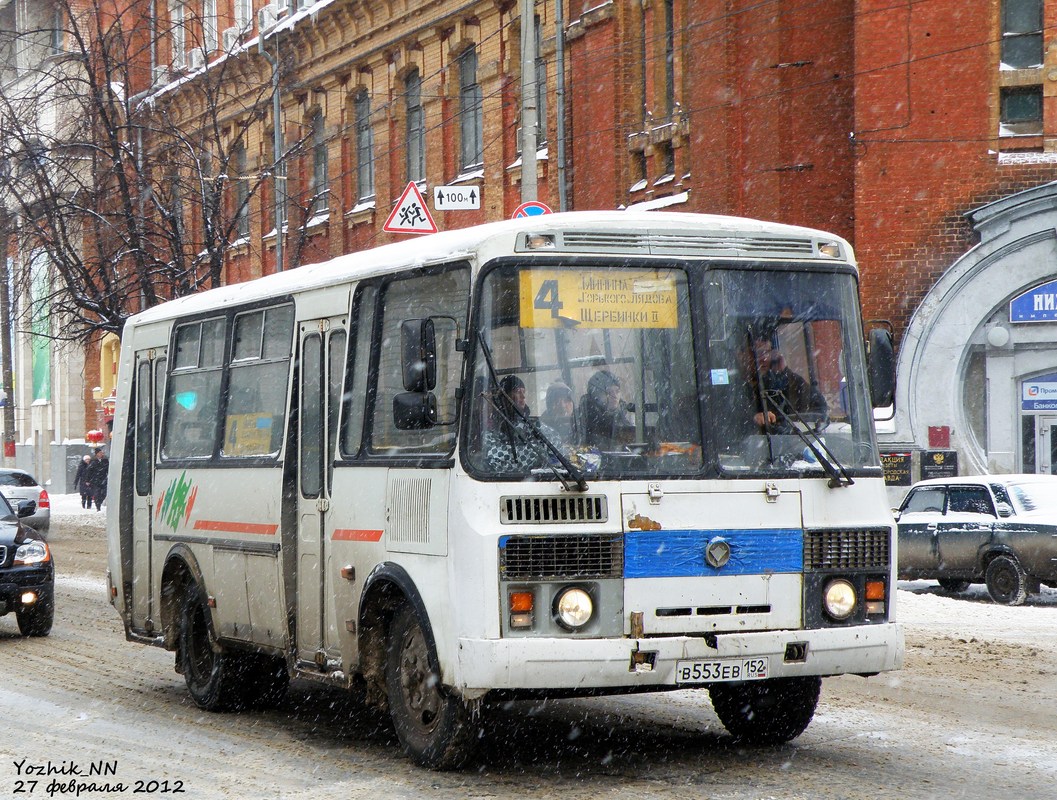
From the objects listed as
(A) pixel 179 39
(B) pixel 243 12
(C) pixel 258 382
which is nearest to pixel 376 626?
(C) pixel 258 382

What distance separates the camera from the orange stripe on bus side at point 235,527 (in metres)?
10.7

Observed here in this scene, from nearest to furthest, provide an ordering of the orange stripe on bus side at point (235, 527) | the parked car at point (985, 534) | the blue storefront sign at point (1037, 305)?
1. the orange stripe on bus side at point (235, 527)
2. the parked car at point (985, 534)
3. the blue storefront sign at point (1037, 305)

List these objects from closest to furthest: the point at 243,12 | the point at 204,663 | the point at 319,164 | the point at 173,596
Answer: the point at 204,663
the point at 173,596
the point at 319,164
the point at 243,12

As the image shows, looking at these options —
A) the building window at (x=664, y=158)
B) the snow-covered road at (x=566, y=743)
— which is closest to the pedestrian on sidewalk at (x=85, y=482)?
the building window at (x=664, y=158)

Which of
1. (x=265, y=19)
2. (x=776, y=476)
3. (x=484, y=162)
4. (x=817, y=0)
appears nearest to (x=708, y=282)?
(x=776, y=476)

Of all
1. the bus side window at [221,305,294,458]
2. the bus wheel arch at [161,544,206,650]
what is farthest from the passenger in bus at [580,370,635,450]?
the bus wheel arch at [161,544,206,650]

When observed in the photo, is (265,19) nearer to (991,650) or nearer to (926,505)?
(926,505)

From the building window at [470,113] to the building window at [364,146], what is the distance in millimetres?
4081

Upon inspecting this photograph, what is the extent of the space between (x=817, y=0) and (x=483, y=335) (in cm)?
2063

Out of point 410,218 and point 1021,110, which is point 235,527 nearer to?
point 410,218

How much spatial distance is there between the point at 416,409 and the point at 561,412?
0.72 metres

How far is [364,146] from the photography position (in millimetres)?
39688

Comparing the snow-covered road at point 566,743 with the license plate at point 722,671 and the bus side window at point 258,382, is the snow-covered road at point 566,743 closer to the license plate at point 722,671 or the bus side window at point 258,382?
the license plate at point 722,671

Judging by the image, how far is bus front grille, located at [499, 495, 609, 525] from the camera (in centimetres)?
826
